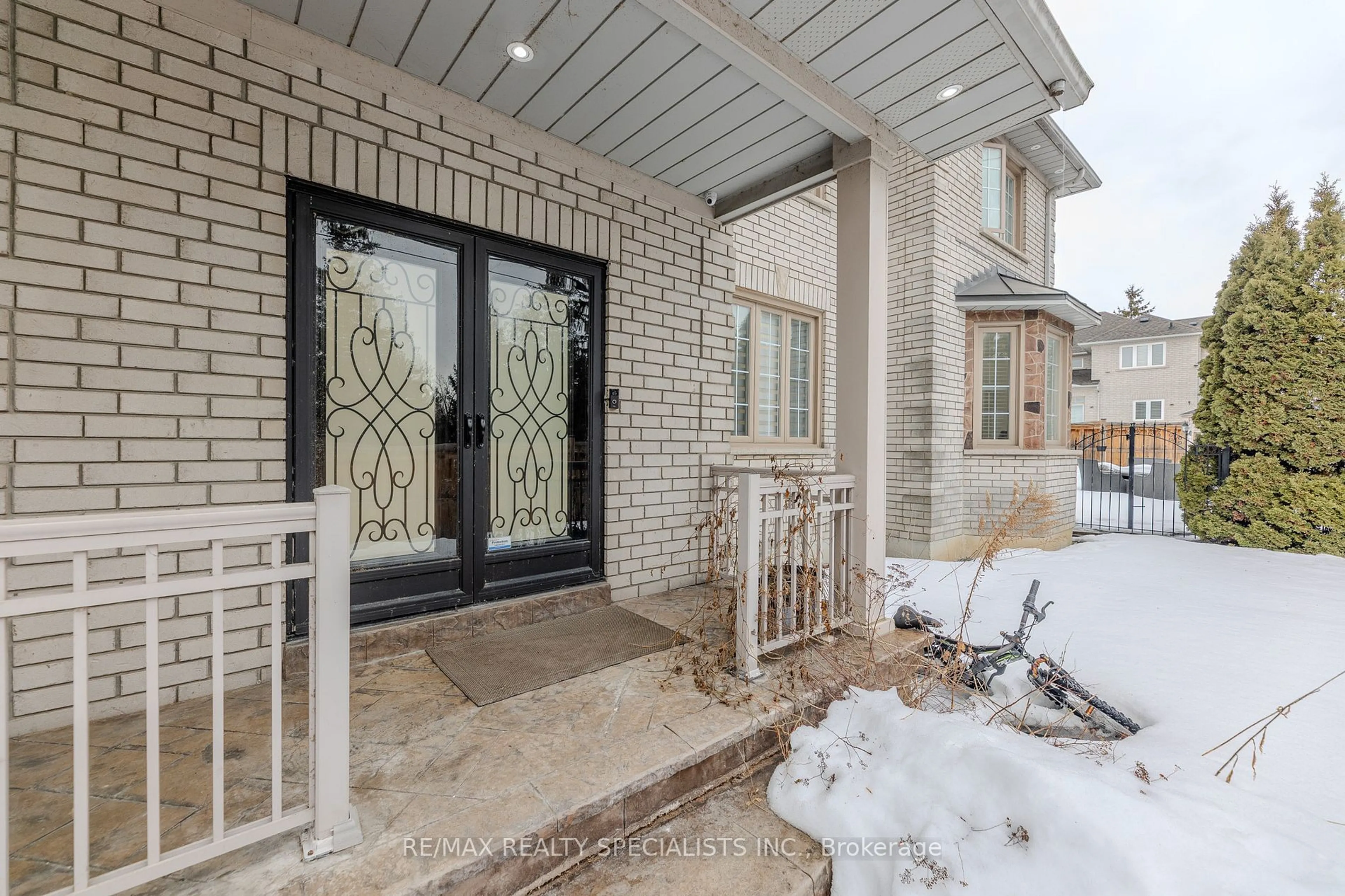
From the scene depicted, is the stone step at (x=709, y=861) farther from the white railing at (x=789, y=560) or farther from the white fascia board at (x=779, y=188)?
the white fascia board at (x=779, y=188)

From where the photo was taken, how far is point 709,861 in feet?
4.94

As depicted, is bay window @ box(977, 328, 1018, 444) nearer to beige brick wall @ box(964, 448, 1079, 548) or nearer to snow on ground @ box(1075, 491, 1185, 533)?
beige brick wall @ box(964, 448, 1079, 548)

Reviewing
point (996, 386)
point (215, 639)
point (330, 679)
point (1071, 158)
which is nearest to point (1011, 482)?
point (996, 386)

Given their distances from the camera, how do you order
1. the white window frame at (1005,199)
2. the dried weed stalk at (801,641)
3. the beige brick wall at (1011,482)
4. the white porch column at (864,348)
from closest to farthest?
the dried weed stalk at (801,641), the white porch column at (864,348), the beige brick wall at (1011,482), the white window frame at (1005,199)

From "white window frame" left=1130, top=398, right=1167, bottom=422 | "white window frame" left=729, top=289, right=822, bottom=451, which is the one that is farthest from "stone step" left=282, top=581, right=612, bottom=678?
"white window frame" left=1130, top=398, right=1167, bottom=422

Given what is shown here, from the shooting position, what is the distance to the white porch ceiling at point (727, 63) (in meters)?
2.04

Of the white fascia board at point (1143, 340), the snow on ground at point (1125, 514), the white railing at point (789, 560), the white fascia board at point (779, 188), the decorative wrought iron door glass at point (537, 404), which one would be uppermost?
the white fascia board at point (1143, 340)

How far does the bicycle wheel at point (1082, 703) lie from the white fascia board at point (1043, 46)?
2.61 meters

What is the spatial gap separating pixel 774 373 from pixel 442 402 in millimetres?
3019

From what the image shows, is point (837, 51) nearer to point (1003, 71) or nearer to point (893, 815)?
point (1003, 71)

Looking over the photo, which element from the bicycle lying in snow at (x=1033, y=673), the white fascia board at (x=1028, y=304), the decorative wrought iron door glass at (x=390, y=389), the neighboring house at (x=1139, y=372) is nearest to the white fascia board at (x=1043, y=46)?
the bicycle lying in snow at (x=1033, y=673)

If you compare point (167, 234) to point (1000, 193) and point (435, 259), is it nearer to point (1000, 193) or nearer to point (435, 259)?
point (435, 259)

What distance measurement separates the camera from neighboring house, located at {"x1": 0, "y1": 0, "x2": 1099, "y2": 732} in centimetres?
182

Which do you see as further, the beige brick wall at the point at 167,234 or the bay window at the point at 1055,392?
the bay window at the point at 1055,392
